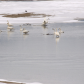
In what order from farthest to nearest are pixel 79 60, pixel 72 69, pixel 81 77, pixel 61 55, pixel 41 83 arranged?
pixel 61 55
pixel 79 60
pixel 72 69
pixel 81 77
pixel 41 83

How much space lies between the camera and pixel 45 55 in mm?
10844

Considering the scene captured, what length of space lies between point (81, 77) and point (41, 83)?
1.24 metres

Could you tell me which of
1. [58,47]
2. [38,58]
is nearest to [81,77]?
[38,58]

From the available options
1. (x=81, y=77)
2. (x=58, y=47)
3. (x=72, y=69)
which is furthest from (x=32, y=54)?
(x=81, y=77)

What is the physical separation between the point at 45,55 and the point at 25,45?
8.85 ft

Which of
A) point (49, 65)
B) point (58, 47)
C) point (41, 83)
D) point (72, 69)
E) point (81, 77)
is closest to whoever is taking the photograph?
point (41, 83)

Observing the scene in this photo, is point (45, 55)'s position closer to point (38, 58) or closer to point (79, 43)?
point (38, 58)

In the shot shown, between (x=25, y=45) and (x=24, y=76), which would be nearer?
(x=24, y=76)

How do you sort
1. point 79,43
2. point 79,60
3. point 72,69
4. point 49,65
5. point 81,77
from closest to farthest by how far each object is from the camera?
point 81,77 < point 72,69 < point 49,65 < point 79,60 < point 79,43

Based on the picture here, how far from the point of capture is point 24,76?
7.79 meters

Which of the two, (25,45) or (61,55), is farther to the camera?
(25,45)

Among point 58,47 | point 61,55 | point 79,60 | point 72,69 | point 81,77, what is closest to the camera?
point 81,77

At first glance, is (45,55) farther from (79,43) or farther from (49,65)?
(79,43)

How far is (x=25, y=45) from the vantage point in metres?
13.4
